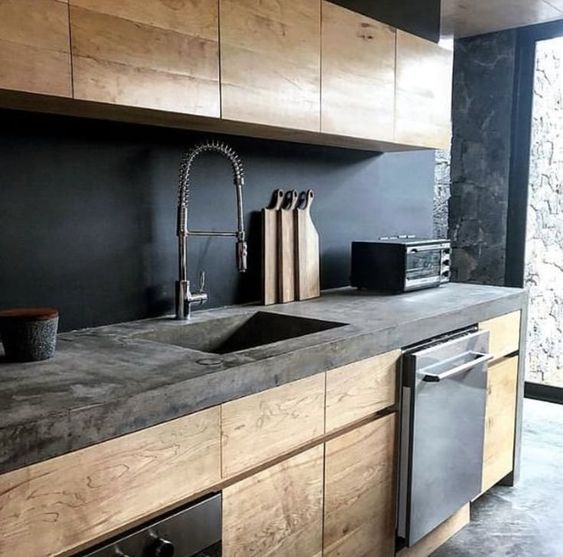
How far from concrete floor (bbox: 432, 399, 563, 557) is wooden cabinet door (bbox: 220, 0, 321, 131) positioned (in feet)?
5.30

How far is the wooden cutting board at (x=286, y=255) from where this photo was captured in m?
2.41

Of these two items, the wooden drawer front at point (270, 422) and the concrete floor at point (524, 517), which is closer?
the wooden drawer front at point (270, 422)

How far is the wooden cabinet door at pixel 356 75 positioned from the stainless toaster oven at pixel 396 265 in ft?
1.53

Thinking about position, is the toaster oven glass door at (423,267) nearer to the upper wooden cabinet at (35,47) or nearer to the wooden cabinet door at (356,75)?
the wooden cabinet door at (356,75)

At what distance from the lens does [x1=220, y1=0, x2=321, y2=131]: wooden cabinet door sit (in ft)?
5.80

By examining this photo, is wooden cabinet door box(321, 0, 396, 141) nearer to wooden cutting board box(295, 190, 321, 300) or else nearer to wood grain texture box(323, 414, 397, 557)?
wooden cutting board box(295, 190, 321, 300)

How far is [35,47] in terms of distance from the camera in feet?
4.41

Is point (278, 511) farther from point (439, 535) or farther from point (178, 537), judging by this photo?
point (439, 535)

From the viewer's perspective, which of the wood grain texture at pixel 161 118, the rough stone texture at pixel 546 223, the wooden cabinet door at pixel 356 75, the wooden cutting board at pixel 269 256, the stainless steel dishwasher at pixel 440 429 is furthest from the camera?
the rough stone texture at pixel 546 223

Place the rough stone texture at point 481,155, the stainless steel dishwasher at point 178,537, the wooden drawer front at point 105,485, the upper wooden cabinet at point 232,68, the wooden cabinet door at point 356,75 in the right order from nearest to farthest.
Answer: the wooden drawer front at point 105,485, the stainless steel dishwasher at point 178,537, the upper wooden cabinet at point 232,68, the wooden cabinet door at point 356,75, the rough stone texture at point 481,155

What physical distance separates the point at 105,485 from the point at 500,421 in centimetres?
183

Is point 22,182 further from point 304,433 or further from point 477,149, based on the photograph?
point 477,149

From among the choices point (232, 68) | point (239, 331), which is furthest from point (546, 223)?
point (232, 68)

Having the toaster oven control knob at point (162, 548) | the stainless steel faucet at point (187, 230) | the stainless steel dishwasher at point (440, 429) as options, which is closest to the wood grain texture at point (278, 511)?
the toaster oven control knob at point (162, 548)
